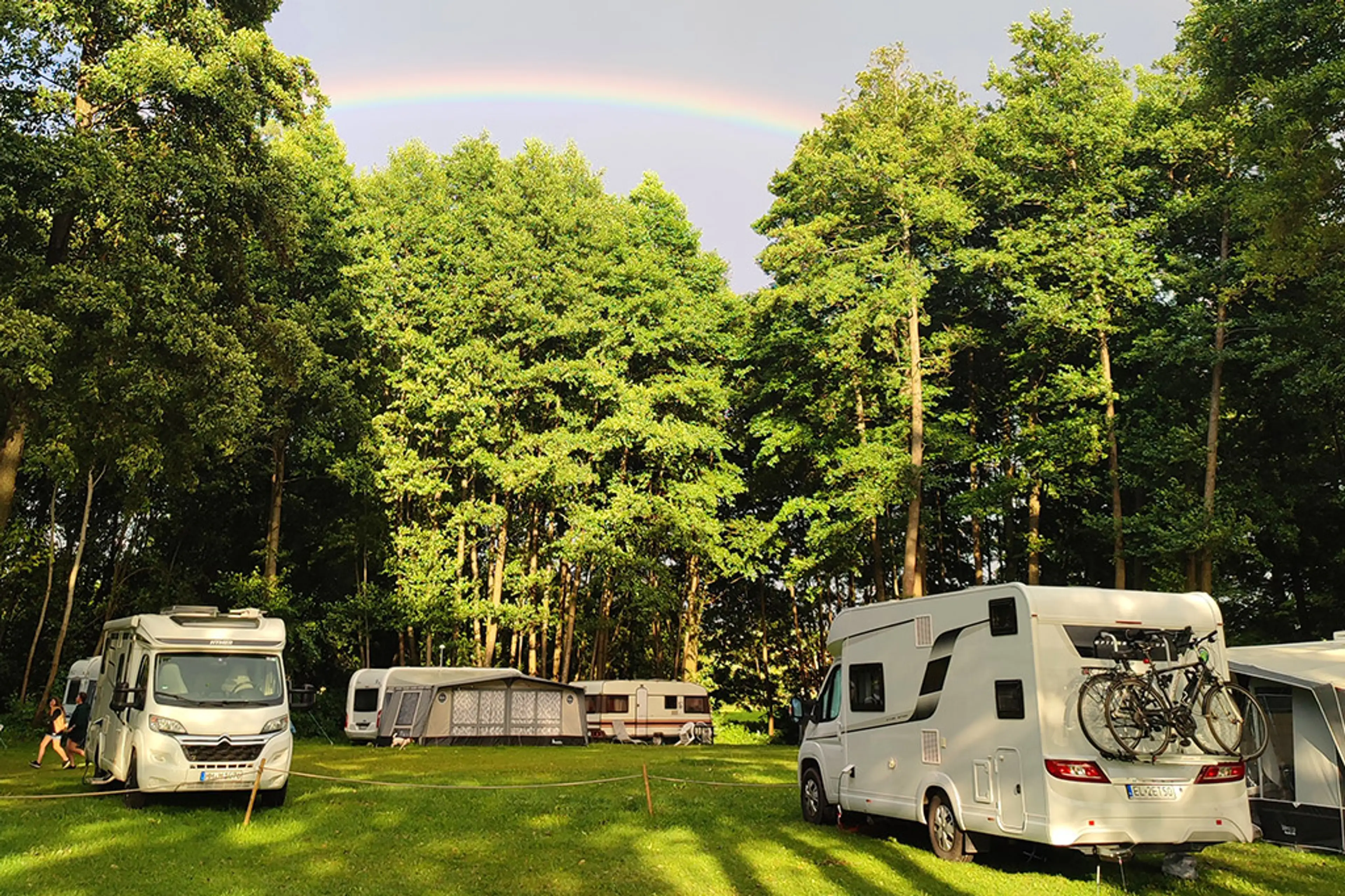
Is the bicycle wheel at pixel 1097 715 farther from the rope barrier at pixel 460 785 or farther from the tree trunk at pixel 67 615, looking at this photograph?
the tree trunk at pixel 67 615

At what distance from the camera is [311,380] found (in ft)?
100

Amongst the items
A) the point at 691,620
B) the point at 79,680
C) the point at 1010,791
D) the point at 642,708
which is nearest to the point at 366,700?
the point at 79,680

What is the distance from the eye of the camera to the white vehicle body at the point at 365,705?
32531 mm

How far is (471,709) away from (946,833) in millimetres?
24116

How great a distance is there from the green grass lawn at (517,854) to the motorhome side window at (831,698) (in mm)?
1430

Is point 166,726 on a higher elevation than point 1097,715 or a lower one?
lower

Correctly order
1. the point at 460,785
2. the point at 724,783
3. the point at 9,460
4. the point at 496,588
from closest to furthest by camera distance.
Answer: the point at 9,460 < the point at 460,785 < the point at 724,783 < the point at 496,588

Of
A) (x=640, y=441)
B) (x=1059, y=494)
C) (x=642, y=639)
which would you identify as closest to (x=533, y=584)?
(x=640, y=441)

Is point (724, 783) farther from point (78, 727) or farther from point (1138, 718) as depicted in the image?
point (78, 727)

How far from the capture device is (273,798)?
14289 mm

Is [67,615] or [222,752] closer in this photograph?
[222,752]

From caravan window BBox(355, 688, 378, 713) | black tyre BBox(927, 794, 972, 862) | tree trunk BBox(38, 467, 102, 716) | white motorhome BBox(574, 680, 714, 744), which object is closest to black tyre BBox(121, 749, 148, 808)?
black tyre BBox(927, 794, 972, 862)

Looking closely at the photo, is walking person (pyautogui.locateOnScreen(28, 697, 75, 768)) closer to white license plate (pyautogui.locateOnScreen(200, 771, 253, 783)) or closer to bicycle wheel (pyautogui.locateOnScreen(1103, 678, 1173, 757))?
white license plate (pyautogui.locateOnScreen(200, 771, 253, 783))

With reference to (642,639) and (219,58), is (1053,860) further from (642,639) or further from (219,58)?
(642,639)
